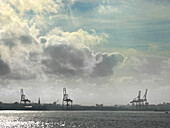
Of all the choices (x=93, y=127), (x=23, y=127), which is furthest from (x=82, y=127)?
(x=23, y=127)

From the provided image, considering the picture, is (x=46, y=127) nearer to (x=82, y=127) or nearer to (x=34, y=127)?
(x=34, y=127)

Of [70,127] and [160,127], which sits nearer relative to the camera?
[70,127]

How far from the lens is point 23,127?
116 metres

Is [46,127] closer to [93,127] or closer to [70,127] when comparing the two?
[70,127]

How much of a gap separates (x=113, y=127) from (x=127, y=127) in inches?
225

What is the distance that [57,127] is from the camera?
369 ft

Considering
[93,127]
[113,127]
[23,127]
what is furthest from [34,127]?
[113,127]

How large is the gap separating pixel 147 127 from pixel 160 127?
5.40 m

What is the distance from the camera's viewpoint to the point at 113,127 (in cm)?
11512

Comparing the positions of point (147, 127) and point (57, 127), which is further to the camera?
→ point (147, 127)

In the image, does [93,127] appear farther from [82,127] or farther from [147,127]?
[147,127]

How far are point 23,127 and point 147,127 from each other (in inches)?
1858

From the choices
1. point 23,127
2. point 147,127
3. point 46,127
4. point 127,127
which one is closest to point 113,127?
point 127,127

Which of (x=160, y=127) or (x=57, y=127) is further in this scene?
(x=160, y=127)
